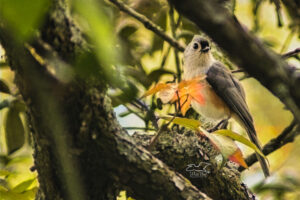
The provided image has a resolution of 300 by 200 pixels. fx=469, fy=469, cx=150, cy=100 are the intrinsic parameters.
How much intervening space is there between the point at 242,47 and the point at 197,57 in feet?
9.64

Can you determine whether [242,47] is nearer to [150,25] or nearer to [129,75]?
[129,75]

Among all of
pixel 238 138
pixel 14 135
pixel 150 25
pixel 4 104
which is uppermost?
pixel 150 25

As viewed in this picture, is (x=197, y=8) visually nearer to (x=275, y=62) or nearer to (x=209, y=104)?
(x=275, y=62)

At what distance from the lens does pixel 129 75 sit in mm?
2322

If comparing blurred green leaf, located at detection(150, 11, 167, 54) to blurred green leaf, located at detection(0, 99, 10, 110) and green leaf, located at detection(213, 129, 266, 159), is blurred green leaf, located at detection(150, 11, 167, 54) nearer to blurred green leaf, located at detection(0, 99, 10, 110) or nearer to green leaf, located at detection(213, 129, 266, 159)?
blurred green leaf, located at detection(0, 99, 10, 110)

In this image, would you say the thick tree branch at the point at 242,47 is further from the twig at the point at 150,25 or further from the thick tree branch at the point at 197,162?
the twig at the point at 150,25

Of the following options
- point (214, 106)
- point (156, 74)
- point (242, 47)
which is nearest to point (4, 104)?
point (156, 74)

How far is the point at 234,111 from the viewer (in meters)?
3.45

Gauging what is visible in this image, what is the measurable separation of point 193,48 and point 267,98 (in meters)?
0.91

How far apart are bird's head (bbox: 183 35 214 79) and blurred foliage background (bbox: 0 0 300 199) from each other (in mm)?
93

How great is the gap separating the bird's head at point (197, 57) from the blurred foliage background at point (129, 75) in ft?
0.31

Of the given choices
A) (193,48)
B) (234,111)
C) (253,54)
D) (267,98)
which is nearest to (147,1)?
(193,48)

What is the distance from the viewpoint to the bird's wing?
11.1 ft

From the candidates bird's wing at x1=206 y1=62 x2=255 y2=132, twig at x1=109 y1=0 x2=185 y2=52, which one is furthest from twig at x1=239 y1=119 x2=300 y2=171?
twig at x1=109 y1=0 x2=185 y2=52
